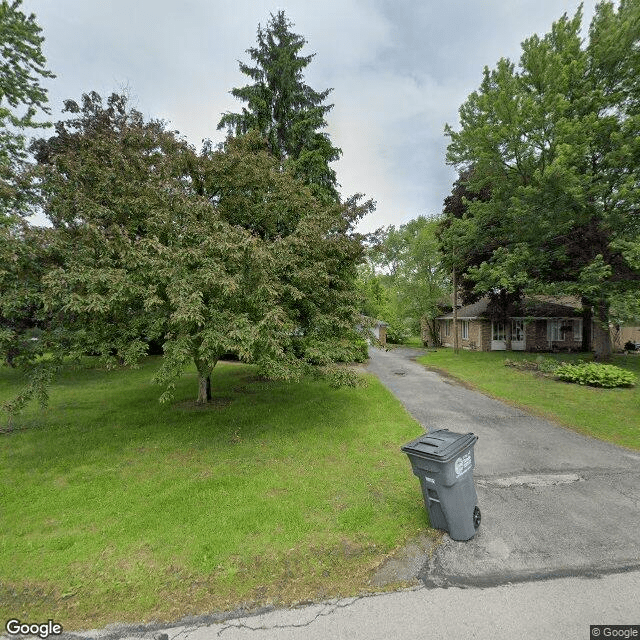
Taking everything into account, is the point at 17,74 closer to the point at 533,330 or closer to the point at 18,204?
the point at 18,204

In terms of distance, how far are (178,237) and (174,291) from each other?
138cm

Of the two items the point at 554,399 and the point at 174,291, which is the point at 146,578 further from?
the point at 554,399

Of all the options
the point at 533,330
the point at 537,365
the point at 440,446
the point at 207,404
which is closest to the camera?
the point at 440,446

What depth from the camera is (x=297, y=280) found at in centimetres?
732

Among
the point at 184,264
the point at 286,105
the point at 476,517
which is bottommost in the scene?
the point at 476,517

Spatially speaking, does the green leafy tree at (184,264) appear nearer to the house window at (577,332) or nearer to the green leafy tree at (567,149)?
the green leafy tree at (567,149)

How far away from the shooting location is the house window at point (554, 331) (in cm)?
2320

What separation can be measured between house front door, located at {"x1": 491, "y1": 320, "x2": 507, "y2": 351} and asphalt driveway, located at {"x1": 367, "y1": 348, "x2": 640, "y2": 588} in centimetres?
1667

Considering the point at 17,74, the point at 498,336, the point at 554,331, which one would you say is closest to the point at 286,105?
the point at 17,74

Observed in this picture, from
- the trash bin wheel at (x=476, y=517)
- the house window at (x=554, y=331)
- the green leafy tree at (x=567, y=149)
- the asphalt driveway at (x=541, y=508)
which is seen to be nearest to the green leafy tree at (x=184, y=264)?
the asphalt driveway at (x=541, y=508)

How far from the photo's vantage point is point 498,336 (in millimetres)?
23906

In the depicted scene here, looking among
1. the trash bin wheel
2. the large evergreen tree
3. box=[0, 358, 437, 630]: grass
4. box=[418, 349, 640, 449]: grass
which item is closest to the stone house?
box=[418, 349, 640, 449]: grass

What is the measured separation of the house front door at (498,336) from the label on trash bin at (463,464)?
2228 cm

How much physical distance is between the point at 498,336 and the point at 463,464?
22.8 meters
